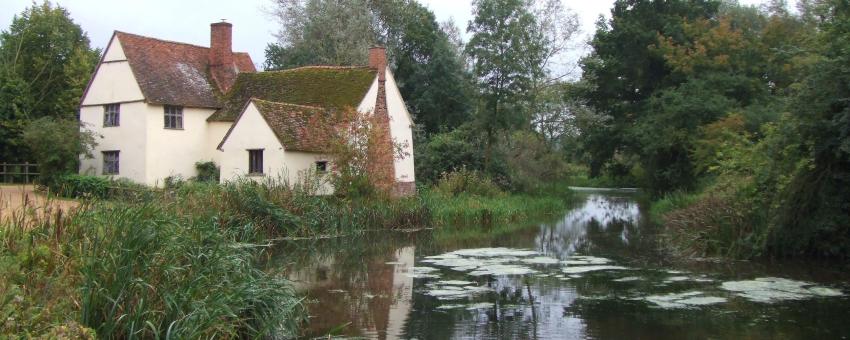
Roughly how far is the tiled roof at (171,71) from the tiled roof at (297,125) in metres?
4.45

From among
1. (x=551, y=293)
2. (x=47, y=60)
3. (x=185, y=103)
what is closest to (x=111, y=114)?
(x=185, y=103)

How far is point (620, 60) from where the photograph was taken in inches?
1404

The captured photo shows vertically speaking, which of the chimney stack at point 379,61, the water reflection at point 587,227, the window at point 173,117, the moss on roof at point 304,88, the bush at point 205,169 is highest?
the chimney stack at point 379,61

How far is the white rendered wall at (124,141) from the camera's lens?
98.9ft

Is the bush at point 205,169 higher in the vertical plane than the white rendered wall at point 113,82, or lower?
lower

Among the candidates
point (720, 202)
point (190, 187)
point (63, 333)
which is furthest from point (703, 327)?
point (190, 187)

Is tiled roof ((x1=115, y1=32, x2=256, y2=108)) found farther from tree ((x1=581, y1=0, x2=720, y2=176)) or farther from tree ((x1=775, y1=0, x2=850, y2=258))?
tree ((x1=775, y1=0, x2=850, y2=258))

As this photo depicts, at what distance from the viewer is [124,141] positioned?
30.7 m

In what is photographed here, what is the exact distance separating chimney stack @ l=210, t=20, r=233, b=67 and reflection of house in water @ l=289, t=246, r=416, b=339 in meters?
20.0

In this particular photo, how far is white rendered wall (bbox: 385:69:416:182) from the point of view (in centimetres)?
3142

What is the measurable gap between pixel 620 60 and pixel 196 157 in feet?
66.8

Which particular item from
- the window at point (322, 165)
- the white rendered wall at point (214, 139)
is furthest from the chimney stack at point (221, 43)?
the window at point (322, 165)

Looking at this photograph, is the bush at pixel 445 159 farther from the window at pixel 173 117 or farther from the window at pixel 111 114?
the window at pixel 111 114

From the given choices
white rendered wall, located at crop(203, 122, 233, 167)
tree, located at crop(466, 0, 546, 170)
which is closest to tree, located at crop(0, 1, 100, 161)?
white rendered wall, located at crop(203, 122, 233, 167)
